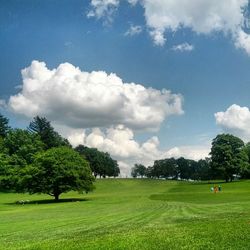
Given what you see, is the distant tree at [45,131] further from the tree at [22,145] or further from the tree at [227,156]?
the tree at [227,156]

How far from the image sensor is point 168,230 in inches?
885

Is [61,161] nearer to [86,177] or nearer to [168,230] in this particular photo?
[86,177]

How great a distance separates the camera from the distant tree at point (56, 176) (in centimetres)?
8188

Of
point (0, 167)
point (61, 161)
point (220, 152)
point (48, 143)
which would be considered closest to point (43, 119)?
point (48, 143)

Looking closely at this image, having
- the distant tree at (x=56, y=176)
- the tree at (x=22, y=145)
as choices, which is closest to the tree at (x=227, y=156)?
the tree at (x=22, y=145)

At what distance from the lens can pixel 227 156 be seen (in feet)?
451

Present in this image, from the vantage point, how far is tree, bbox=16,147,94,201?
269 feet

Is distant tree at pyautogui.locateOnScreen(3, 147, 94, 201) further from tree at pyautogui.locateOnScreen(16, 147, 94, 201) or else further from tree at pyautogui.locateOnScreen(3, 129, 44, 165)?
tree at pyautogui.locateOnScreen(3, 129, 44, 165)

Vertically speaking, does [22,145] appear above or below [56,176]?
above

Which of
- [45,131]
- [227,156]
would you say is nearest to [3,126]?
[45,131]

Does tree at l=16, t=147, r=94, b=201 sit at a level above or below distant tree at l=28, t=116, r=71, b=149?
below

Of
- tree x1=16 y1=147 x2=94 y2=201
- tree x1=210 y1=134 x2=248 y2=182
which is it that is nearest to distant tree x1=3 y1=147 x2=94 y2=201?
tree x1=16 y1=147 x2=94 y2=201

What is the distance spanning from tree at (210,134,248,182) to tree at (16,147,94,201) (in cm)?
6307

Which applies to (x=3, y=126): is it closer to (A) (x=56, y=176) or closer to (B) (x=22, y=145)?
(B) (x=22, y=145)
